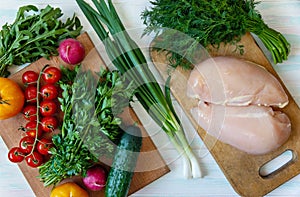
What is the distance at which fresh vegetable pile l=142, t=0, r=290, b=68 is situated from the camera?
1793 mm

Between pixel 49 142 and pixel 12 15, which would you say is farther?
pixel 12 15

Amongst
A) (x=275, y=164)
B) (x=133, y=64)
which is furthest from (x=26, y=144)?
(x=275, y=164)

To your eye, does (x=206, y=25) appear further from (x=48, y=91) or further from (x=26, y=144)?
(x=26, y=144)

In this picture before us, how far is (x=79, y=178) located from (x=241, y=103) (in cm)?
73

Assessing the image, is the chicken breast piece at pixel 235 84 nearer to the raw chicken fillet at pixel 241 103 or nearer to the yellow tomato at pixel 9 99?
the raw chicken fillet at pixel 241 103

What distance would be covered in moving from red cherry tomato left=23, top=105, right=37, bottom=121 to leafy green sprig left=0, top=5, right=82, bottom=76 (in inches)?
7.4

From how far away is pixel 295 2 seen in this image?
199 cm

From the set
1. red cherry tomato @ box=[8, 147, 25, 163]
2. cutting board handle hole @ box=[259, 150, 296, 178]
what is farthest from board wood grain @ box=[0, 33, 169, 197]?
cutting board handle hole @ box=[259, 150, 296, 178]

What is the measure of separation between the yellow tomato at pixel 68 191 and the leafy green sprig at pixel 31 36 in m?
0.53

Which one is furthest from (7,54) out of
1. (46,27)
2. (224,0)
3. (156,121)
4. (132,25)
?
(224,0)

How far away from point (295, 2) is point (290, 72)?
0.99ft

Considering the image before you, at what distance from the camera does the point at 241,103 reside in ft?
6.10

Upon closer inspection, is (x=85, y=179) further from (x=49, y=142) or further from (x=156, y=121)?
(x=156, y=121)

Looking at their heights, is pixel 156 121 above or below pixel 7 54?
below
